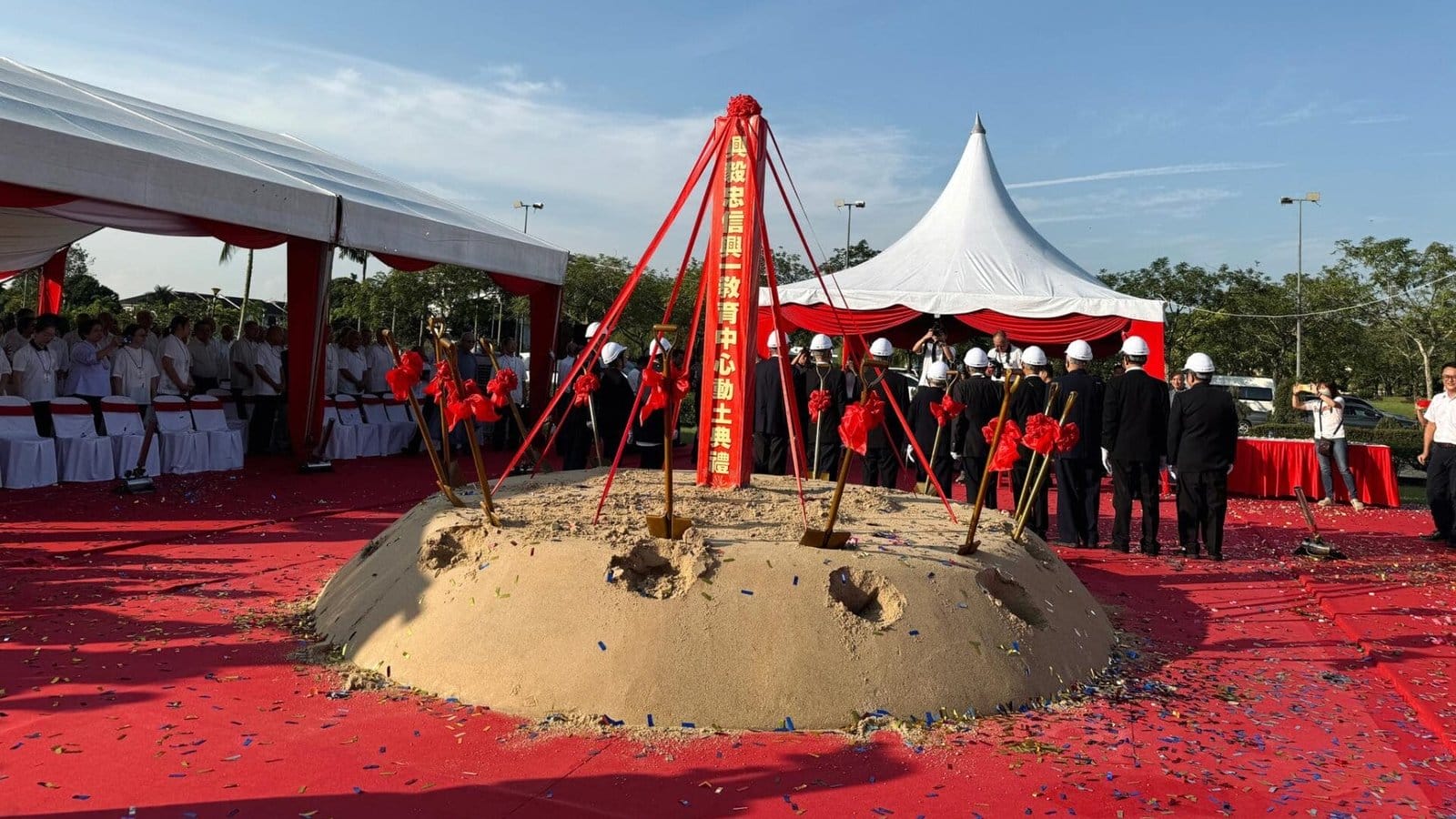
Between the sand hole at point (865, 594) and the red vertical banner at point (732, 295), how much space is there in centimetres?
148

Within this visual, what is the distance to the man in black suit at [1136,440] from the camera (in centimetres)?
761

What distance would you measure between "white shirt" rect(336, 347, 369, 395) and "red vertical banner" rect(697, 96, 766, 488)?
8.21 meters

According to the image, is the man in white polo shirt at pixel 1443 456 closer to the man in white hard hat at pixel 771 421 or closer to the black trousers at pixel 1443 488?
the black trousers at pixel 1443 488

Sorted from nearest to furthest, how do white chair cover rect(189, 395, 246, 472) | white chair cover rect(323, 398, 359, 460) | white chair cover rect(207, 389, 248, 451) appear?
white chair cover rect(189, 395, 246, 472), white chair cover rect(207, 389, 248, 451), white chair cover rect(323, 398, 359, 460)

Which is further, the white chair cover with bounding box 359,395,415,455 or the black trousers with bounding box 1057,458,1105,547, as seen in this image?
the white chair cover with bounding box 359,395,415,455

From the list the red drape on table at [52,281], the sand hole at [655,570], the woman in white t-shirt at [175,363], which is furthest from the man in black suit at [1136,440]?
the red drape on table at [52,281]

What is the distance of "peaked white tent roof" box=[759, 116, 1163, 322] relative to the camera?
12.5 metres

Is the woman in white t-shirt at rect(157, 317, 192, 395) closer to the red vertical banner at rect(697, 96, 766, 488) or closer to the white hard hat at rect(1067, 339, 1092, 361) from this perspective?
the red vertical banner at rect(697, 96, 766, 488)

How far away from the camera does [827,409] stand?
8.71 metres

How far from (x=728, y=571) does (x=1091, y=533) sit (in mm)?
5182

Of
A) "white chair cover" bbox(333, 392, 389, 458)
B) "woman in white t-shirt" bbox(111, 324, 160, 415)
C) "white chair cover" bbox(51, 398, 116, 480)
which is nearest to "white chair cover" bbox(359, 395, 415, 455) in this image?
"white chair cover" bbox(333, 392, 389, 458)

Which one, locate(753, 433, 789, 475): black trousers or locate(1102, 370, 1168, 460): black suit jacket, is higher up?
locate(1102, 370, 1168, 460): black suit jacket

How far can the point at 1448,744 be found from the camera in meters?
3.63

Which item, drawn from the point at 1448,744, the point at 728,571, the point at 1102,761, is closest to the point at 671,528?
the point at 728,571
